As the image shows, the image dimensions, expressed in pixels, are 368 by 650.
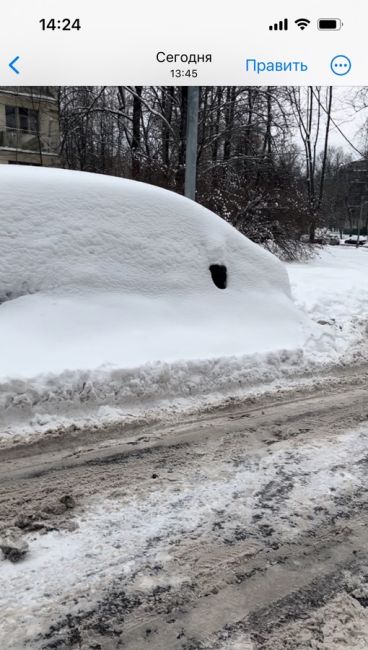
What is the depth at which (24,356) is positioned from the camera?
4.15 meters

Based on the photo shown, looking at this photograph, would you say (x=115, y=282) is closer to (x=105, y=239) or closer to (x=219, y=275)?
(x=105, y=239)

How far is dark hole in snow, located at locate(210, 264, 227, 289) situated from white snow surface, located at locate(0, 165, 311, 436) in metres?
0.07

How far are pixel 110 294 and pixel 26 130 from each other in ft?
98.2

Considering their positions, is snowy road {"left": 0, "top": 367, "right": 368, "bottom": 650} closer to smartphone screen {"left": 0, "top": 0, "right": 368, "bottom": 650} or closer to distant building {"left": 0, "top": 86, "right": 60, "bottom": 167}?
smartphone screen {"left": 0, "top": 0, "right": 368, "bottom": 650}

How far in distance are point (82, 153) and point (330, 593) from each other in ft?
78.4

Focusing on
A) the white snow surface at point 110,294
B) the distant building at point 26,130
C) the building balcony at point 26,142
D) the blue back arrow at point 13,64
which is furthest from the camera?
the building balcony at point 26,142

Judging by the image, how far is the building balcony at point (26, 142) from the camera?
30.3m

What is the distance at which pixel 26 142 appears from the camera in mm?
30672

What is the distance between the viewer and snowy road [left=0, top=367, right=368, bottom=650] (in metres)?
2.04

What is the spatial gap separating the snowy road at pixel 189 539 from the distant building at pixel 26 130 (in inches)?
1137

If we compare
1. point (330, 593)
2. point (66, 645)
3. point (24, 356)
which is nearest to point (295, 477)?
point (330, 593)

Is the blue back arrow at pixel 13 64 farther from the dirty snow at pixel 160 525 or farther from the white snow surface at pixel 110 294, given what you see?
the dirty snow at pixel 160 525

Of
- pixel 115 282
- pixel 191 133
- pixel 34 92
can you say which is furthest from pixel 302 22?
pixel 34 92

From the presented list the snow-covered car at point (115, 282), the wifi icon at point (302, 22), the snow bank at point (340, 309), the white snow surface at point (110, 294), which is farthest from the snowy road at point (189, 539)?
the wifi icon at point (302, 22)
